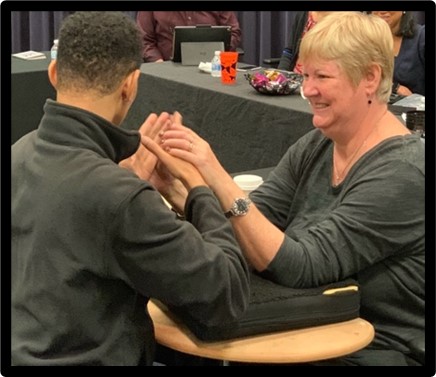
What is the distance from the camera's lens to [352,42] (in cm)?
154

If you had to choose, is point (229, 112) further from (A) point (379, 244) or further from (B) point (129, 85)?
(B) point (129, 85)

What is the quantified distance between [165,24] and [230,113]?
1483 millimetres

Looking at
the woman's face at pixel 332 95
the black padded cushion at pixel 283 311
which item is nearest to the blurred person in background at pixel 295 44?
the woman's face at pixel 332 95

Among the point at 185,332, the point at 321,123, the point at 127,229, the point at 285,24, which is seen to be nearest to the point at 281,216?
the point at 321,123

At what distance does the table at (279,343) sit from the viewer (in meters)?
1.31

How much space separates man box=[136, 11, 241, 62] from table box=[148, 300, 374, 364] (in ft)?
9.77

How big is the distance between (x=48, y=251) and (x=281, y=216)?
26.6 inches

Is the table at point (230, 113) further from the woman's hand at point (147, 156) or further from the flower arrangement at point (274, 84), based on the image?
the woman's hand at point (147, 156)

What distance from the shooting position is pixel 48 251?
1.23 metres

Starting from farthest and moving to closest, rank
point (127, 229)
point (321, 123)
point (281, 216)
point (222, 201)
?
point (281, 216) → point (321, 123) → point (222, 201) → point (127, 229)

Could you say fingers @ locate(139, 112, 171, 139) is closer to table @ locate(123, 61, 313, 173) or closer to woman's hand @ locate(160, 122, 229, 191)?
woman's hand @ locate(160, 122, 229, 191)

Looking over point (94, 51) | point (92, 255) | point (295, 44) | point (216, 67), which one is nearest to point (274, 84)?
point (216, 67)

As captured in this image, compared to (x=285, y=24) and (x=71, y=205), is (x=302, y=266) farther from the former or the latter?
(x=285, y=24)

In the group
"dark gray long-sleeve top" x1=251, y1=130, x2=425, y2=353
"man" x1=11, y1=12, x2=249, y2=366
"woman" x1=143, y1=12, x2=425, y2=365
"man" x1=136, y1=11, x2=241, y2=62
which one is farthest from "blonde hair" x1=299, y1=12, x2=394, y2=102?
"man" x1=136, y1=11, x2=241, y2=62
